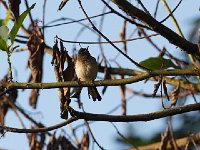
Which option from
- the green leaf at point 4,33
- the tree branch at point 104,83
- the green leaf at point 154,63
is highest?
the green leaf at point 4,33

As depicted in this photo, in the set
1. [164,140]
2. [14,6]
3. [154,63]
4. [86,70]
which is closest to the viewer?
[14,6]

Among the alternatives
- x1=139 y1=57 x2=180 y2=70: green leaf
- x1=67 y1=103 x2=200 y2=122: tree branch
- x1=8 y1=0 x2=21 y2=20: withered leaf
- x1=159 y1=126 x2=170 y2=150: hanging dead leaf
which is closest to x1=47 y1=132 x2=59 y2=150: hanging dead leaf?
x1=159 y1=126 x2=170 y2=150: hanging dead leaf

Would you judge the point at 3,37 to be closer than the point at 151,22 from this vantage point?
No

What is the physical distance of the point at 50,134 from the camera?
3.53 m

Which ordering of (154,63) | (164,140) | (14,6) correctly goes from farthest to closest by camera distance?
(164,140), (154,63), (14,6)

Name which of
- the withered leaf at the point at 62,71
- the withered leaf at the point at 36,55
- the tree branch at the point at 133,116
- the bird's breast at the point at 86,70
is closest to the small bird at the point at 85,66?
the bird's breast at the point at 86,70

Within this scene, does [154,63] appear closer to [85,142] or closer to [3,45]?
[85,142]

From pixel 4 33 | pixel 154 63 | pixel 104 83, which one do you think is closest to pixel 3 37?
pixel 4 33

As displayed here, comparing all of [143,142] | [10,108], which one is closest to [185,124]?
[143,142]

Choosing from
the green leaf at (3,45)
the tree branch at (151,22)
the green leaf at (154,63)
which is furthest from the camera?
the green leaf at (154,63)

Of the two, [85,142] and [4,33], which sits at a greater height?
[4,33]

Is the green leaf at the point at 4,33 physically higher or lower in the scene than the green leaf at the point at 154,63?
higher

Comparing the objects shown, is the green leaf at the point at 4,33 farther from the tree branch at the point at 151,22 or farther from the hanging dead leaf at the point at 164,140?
the hanging dead leaf at the point at 164,140

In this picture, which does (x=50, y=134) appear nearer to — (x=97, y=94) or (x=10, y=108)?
(x=10, y=108)
